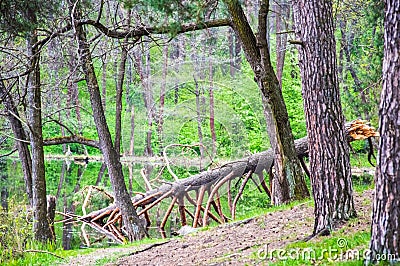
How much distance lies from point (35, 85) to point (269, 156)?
16.8 feet

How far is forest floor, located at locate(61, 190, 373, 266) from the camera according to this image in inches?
223

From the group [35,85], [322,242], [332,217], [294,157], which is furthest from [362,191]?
[35,85]

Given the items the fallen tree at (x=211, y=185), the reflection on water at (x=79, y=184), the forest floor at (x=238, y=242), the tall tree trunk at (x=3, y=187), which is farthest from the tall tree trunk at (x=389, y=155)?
the tall tree trunk at (x=3, y=187)

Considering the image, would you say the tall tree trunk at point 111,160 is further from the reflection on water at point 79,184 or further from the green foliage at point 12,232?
the green foliage at point 12,232

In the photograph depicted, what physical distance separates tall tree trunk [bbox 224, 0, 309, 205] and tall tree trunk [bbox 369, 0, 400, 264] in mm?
4839

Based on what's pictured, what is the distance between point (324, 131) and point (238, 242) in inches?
78.3

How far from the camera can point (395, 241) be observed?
3771 millimetres

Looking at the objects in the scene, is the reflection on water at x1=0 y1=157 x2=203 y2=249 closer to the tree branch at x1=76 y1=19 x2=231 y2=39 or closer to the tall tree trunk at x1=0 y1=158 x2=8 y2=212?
the tall tree trunk at x1=0 y1=158 x2=8 y2=212

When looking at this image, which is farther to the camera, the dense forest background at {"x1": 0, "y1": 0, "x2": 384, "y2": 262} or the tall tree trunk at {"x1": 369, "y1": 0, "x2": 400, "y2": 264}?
the dense forest background at {"x1": 0, "y1": 0, "x2": 384, "y2": 262}

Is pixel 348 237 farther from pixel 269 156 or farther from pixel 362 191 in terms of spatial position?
pixel 269 156

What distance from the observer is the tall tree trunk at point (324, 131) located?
565 cm

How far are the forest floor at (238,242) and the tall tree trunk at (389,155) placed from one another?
4.95 ft

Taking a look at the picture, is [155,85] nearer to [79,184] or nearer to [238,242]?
[79,184]

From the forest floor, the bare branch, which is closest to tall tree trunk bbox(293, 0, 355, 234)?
the forest floor
